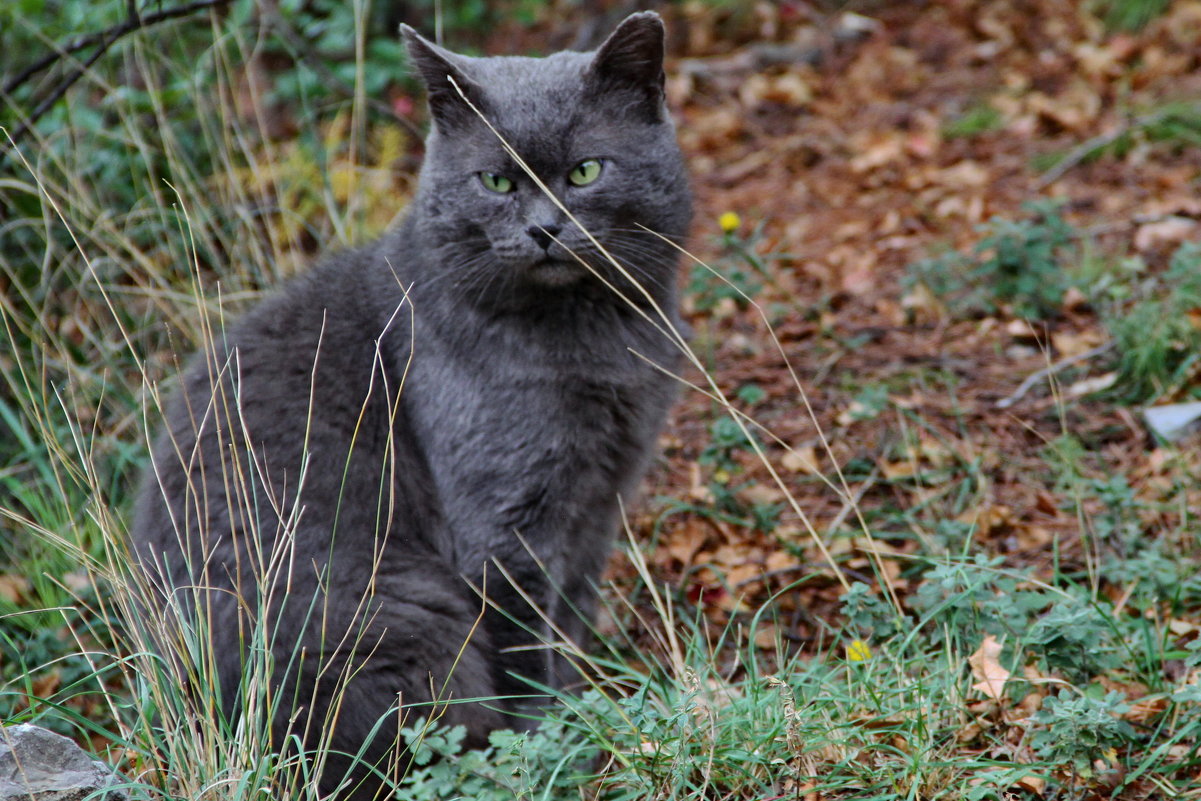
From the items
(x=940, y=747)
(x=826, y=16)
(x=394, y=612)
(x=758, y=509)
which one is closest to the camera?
(x=940, y=747)

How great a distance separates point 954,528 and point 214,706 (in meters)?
1.69

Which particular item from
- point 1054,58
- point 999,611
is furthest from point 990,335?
point 1054,58

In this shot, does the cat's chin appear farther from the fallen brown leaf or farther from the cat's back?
the fallen brown leaf

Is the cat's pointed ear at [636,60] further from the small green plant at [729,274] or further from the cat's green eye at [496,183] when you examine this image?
the small green plant at [729,274]

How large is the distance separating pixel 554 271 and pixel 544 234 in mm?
99

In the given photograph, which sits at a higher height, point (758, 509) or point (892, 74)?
point (892, 74)

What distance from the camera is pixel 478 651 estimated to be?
2371 millimetres

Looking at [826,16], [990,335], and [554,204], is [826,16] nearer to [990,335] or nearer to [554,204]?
[990,335]

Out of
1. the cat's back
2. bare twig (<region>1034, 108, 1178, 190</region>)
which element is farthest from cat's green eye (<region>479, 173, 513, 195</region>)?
bare twig (<region>1034, 108, 1178, 190</region>)

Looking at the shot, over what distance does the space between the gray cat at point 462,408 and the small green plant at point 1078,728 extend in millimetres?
982

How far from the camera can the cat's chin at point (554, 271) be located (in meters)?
2.33

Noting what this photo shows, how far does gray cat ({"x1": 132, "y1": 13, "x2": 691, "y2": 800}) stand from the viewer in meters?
2.22

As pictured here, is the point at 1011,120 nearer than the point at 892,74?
Yes

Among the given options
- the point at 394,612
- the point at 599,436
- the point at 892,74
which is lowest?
the point at 394,612
